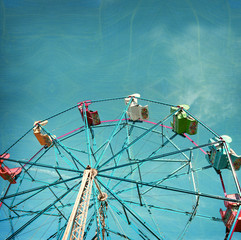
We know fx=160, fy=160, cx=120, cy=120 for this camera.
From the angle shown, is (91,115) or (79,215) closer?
(79,215)

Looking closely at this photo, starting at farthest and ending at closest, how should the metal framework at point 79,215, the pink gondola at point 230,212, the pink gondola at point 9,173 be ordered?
1. the pink gondola at point 9,173
2. the pink gondola at point 230,212
3. the metal framework at point 79,215

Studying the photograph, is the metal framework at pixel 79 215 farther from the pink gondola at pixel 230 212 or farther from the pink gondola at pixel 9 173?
the pink gondola at pixel 9 173

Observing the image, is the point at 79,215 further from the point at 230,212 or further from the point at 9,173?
the point at 9,173

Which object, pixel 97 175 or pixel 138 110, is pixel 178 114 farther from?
pixel 97 175

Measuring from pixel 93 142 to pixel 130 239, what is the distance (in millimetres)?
8843

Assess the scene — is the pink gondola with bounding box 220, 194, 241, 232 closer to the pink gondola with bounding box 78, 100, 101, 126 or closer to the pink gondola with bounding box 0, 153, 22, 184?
the pink gondola with bounding box 78, 100, 101, 126

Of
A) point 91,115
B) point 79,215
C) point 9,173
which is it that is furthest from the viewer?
point 91,115

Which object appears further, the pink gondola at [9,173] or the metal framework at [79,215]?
the pink gondola at [9,173]

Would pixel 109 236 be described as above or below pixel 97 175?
below

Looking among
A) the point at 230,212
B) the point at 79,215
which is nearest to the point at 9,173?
the point at 79,215

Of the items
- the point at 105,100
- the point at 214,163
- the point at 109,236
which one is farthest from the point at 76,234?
the point at 105,100

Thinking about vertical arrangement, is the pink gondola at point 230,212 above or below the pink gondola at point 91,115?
below

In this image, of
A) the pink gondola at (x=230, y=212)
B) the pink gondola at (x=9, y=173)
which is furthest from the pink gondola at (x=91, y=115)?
the pink gondola at (x=230, y=212)

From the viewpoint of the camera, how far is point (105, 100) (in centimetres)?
1505
